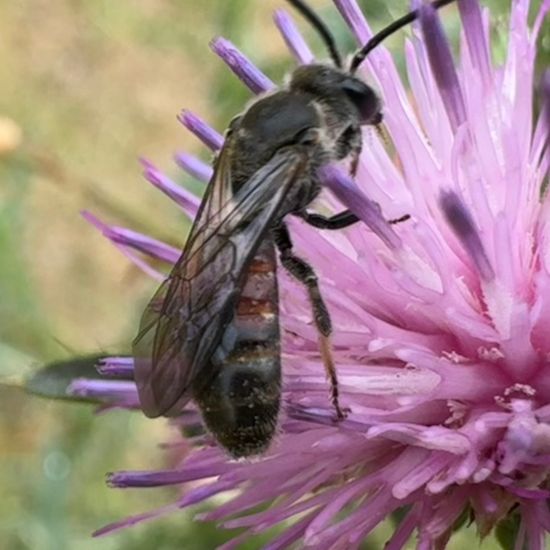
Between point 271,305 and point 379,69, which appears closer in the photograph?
point 271,305

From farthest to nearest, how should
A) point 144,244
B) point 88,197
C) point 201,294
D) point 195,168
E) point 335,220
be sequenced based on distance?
point 88,197 → point 195,168 → point 144,244 → point 335,220 → point 201,294

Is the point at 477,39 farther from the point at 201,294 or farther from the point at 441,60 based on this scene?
the point at 201,294

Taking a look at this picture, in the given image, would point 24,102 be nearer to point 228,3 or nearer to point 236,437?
point 228,3

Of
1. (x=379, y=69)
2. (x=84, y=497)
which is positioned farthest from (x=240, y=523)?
(x=84, y=497)

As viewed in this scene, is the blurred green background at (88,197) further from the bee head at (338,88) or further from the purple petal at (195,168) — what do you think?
the bee head at (338,88)

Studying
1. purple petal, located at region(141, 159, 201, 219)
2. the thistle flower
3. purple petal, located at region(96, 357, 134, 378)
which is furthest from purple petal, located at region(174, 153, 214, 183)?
purple petal, located at region(96, 357, 134, 378)

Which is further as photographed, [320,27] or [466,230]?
[320,27]

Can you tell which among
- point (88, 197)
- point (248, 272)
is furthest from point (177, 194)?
point (88, 197)
